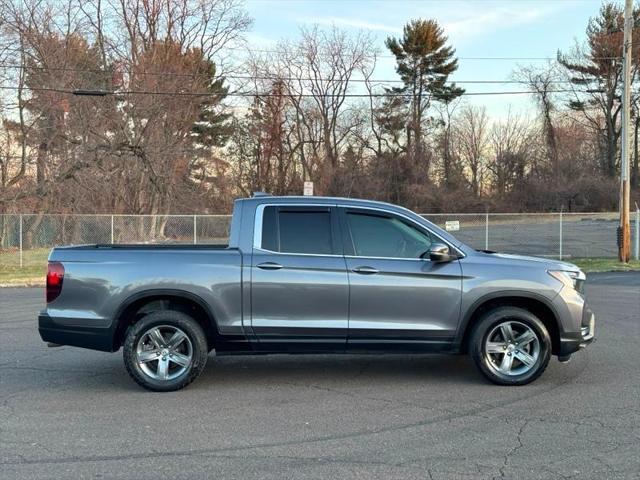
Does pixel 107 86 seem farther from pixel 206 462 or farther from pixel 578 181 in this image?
pixel 578 181

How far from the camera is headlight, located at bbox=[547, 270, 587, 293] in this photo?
6105 millimetres

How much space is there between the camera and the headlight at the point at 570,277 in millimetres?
6105

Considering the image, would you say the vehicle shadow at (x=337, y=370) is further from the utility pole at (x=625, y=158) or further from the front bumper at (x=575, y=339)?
the utility pole at (x=625, y=158)

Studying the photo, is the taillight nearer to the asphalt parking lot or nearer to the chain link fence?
the asphalt parking lot

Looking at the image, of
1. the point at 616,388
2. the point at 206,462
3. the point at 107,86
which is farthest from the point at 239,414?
the point at 107,86

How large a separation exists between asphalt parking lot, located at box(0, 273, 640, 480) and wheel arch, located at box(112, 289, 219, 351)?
0.58 meters

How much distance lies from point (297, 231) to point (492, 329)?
2.17 metres

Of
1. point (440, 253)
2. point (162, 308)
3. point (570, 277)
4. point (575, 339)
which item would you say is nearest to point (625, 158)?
point (570, 277)

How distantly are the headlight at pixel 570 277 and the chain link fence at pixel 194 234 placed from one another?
733 inches

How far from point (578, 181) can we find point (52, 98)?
39344mm

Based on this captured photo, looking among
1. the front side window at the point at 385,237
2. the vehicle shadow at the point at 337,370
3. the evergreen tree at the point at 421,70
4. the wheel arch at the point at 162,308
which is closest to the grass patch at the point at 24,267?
the vehicle shadow at the point at 337,370

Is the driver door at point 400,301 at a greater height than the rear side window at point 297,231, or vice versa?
the rear side window at point 297,231

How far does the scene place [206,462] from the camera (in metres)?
4.25

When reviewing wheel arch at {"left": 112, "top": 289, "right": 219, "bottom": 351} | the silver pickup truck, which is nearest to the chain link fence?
wheel arch at {"left": 112, "top": 289, "right": 219, "bottom": 351}
